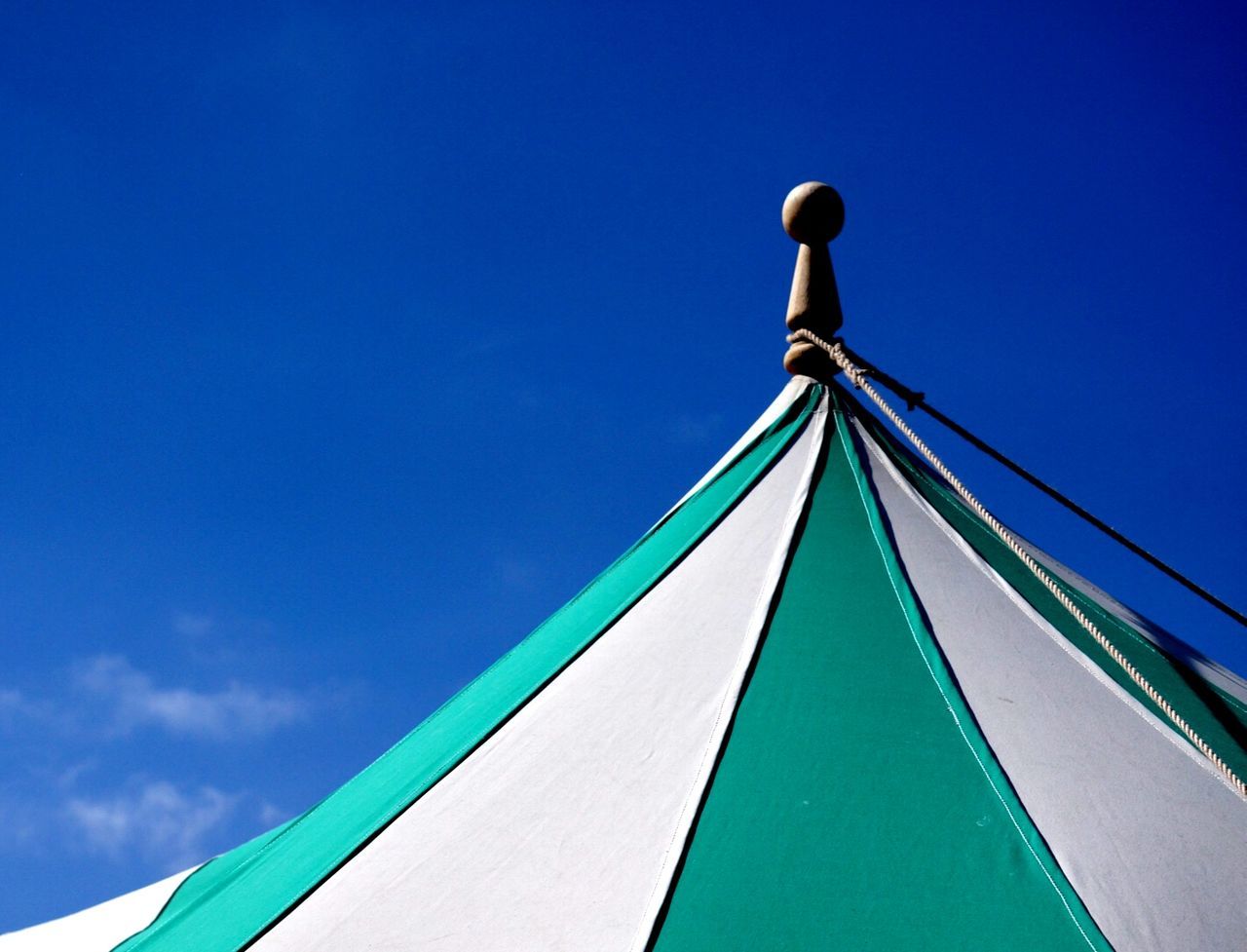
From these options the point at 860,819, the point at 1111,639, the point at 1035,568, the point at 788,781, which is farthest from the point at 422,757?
the point at 1111,639

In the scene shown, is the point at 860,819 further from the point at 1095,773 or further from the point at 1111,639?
the point at 1111,639

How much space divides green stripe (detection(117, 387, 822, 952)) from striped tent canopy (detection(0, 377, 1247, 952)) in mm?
11

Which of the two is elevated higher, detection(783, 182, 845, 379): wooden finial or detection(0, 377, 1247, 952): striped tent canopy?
detection(783, 182, 845, 379): wooden finial

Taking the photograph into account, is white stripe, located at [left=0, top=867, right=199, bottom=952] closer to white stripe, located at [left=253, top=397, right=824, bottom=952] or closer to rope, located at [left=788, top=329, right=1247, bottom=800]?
white stripe, located at [left=253, top=397, right=824, bottom=952]

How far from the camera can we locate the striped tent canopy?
69.8 inches

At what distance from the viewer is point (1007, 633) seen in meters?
2.43

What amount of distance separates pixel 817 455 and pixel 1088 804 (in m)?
1.22

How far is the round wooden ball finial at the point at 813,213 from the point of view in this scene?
3330mm

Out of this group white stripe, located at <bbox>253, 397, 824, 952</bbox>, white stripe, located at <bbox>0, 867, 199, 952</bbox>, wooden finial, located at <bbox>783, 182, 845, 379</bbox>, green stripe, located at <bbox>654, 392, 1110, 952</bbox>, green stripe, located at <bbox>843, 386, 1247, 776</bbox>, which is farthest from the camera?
wooden finial, located at <bbox>783, 182, 845, 379</bbox>

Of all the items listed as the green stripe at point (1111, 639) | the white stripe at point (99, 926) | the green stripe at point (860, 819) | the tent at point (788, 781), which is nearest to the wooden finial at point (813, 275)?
the green stripe at point (1111, 639)

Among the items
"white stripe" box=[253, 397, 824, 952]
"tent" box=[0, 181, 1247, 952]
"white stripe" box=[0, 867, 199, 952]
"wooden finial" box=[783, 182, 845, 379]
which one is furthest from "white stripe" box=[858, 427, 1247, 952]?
"white stripe" box=[0, 867, 199, 952]

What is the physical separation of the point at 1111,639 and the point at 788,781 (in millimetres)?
1058

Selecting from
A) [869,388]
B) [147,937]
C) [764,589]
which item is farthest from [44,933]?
[869,388]

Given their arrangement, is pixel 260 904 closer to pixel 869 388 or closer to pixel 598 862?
pixel 598 862
